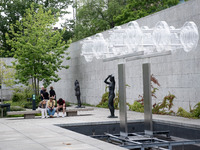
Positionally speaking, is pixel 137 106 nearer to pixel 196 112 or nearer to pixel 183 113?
pixel 183 113

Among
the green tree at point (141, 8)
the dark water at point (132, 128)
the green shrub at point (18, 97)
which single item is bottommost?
the dark water at point (132, 128)

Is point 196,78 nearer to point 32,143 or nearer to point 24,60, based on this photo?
point 32,143

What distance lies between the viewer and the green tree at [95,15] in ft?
164

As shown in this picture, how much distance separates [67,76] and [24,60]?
559 cm

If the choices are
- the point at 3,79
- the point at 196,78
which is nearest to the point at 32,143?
the point at 196,78

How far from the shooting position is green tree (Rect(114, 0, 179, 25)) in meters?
42.8

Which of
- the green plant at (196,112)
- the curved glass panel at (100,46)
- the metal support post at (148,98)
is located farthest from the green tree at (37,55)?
the metal support post at (148,98)

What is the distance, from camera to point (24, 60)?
31.9 metres

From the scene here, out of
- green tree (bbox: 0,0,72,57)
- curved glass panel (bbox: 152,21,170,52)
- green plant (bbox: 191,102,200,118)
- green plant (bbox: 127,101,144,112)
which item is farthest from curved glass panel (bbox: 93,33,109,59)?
green tree (bbox: 0,0,72,57)

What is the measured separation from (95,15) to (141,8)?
327 inches

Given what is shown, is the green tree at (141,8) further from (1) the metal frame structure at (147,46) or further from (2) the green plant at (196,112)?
(1) the metal frame structure at (147,46)

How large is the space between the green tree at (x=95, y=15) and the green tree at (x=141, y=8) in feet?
14.7

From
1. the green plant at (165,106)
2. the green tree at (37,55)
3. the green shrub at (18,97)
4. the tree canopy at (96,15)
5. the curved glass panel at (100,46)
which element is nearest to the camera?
the curved glass panel at (100,46)

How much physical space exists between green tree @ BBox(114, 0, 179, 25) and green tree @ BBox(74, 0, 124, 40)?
4.49 meters
